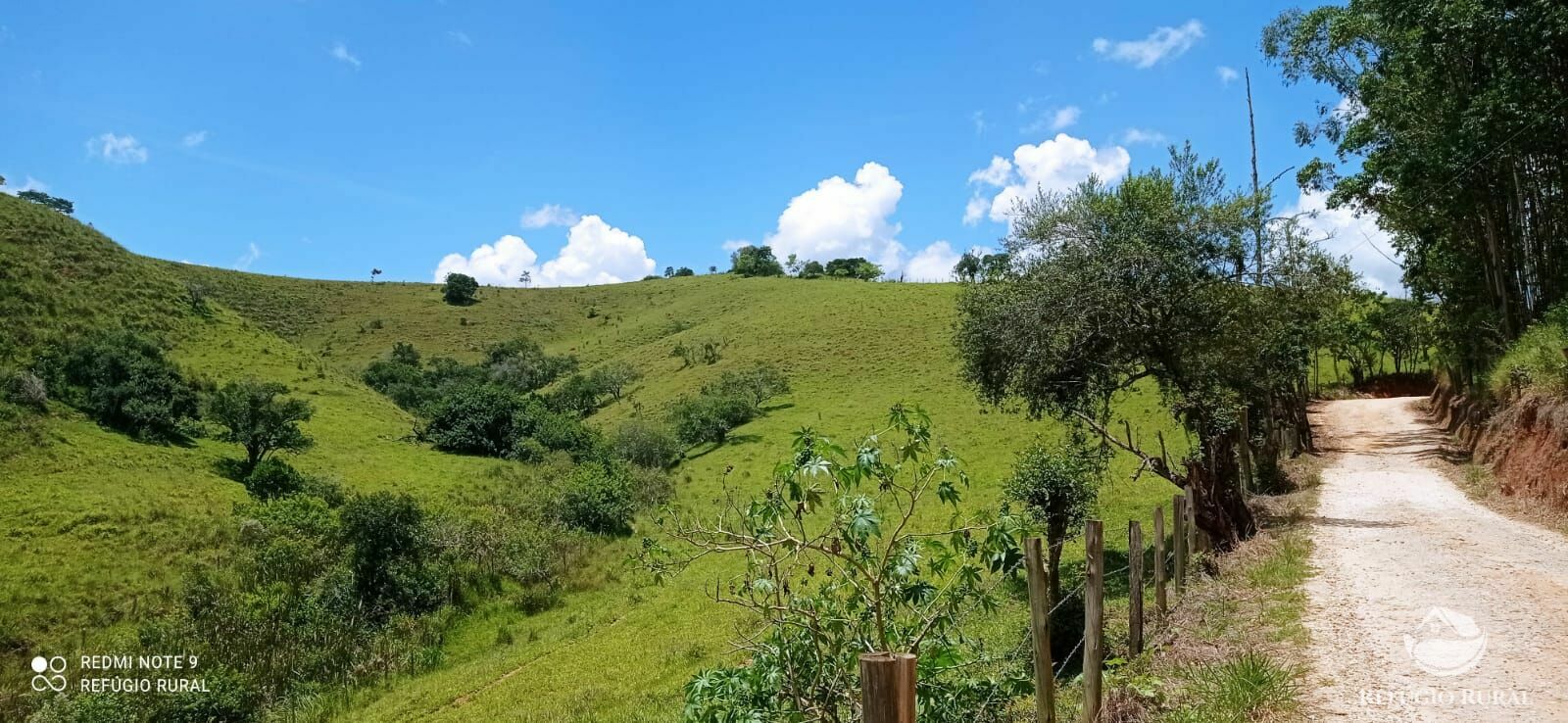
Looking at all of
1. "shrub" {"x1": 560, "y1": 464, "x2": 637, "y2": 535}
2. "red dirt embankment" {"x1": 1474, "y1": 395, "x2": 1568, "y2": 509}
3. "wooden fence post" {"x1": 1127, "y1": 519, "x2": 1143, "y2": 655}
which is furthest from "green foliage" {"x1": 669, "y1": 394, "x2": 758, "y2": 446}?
"wooden fence post" {"x1": 1127, "y1": 519, "x2": 1143, "y2": 655}

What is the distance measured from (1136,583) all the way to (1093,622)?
9.39ft

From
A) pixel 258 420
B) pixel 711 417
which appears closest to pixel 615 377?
pixel 711 417

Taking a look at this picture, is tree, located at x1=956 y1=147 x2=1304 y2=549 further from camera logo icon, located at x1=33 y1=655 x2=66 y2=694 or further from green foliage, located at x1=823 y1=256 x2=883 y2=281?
green foliage, located at x1=823 y1=256 x2=883 y2=281

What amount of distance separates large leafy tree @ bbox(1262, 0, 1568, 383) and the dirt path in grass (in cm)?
815

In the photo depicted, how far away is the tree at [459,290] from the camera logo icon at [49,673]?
303ft

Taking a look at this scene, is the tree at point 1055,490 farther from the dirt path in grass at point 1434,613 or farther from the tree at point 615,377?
the tree at point 615,377

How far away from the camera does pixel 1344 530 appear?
13672mm

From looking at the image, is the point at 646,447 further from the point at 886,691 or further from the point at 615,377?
the point at 886,691

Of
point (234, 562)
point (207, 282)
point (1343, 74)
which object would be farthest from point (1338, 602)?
point (207, 282)

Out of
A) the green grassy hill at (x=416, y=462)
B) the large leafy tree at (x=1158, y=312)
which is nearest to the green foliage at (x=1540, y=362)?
the large leafy tree at (x=1158, y=312)

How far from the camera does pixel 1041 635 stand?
530 centimetres

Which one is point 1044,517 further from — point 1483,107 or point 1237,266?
point 1483,107

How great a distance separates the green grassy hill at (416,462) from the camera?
1858 centimetres

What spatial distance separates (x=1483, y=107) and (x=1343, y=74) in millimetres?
8475
